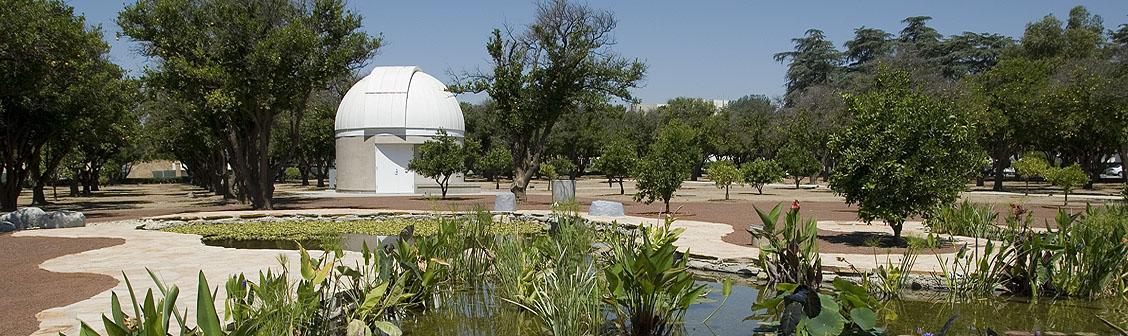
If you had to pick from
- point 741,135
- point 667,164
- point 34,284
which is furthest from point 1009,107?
point 34,284

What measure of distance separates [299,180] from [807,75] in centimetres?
4668

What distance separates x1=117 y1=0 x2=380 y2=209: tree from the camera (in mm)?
20891

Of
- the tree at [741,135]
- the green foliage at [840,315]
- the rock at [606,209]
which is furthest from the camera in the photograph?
the tree at [741,135]

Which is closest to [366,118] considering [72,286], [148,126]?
[148,126]

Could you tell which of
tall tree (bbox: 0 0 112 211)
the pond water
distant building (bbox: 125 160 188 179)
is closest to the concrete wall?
tall tree (bbox: 0 0 112 211)

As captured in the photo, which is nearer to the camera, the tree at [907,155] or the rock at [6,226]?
the tree at [907,155]

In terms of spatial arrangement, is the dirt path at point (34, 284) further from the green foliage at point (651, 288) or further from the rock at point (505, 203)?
the rock at point (505, 203)

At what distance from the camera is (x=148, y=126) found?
116 ft

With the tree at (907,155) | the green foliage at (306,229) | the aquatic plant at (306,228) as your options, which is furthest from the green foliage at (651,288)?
the green foliage at (306,229)

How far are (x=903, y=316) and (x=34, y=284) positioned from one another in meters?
9.27

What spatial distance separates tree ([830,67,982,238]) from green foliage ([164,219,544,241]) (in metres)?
6.71

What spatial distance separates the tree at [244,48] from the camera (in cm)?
2089

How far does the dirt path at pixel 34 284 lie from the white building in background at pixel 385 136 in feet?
82.5

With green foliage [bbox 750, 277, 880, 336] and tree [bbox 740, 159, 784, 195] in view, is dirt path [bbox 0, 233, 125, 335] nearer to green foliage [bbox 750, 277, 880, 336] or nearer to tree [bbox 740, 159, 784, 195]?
green foliage [bbox 750, 277, 880, 336]
